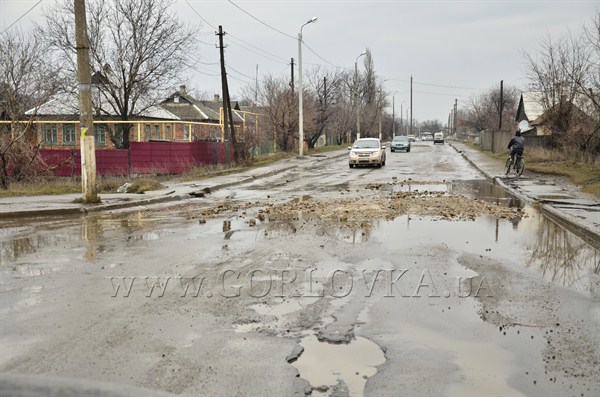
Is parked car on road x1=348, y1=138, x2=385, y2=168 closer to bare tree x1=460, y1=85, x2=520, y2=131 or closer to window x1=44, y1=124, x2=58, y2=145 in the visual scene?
window x1=44, y1=124, x2=58, y2=145

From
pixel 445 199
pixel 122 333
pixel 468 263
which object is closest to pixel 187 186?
pixel 445 199

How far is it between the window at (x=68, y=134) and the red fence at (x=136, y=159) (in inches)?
218

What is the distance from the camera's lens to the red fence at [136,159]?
2697cm

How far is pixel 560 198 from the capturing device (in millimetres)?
15422

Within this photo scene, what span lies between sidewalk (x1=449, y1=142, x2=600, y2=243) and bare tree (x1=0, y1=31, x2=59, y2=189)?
17807mm

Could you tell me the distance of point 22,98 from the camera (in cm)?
2823

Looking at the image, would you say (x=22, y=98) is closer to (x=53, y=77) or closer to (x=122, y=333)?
(x=53, y=77)

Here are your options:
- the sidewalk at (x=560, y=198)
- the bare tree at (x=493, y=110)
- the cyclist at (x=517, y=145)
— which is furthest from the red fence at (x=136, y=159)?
the bare tree at (x=493, y=110)

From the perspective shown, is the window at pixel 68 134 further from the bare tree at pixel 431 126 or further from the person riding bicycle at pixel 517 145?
the bare tree at pixel 431 126

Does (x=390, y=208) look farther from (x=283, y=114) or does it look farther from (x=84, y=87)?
(x=283, y=114)

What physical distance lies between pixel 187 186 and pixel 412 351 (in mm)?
16956

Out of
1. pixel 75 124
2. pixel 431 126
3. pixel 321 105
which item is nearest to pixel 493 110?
pixel 321 105

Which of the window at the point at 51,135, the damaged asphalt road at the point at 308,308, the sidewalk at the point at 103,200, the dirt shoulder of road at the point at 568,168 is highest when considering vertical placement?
the window at the point at 51,135

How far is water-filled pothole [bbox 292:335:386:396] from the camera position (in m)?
3.95
